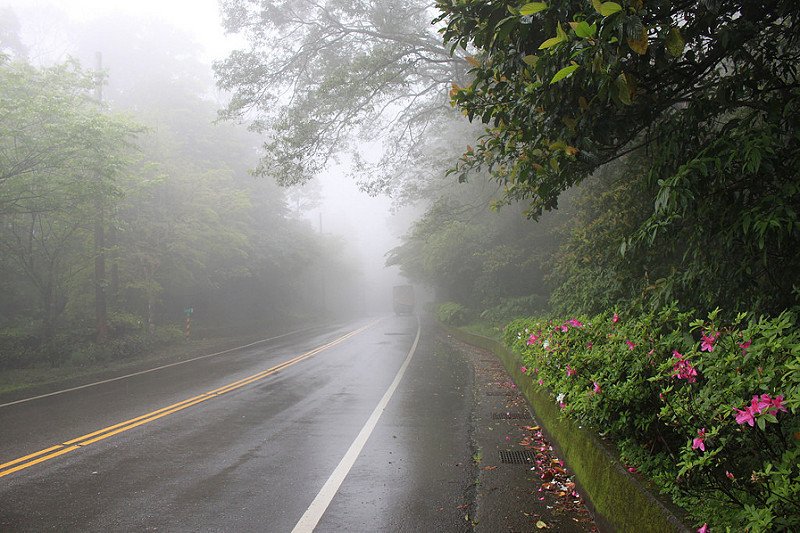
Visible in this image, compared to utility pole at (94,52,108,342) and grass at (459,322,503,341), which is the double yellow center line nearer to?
utility pole at (94,52,108,342)

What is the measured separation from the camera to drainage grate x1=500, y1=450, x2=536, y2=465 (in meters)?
5.73

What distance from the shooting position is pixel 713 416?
9.21ft

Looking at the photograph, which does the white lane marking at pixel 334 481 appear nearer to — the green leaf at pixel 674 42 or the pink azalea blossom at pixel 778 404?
the pink azalea blossom at pixel 778 404

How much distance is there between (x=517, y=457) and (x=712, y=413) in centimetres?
338

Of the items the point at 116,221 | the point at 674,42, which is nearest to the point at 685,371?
the point at 674,42

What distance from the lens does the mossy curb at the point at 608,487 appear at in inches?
120

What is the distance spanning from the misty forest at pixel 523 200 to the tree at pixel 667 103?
3 centimetres

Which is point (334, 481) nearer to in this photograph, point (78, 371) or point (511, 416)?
point (511, 416)

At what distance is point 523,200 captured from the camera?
15.0m

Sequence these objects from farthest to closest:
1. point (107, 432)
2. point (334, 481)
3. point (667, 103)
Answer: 1. point (107, 432)
2. point (334, 481)
3. point (667, 103)

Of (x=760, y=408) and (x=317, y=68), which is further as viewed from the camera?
(x=317, y=68)

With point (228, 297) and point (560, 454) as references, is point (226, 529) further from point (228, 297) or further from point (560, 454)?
point (228, 297)

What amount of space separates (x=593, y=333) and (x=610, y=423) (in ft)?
5.92

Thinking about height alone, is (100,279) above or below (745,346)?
above
